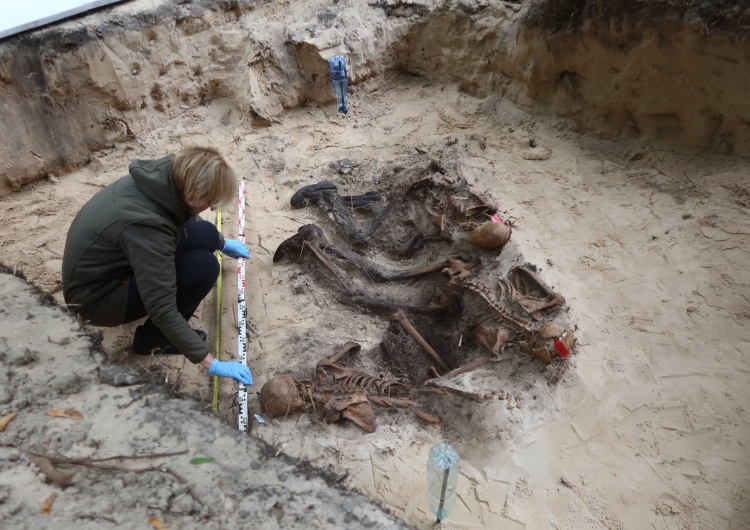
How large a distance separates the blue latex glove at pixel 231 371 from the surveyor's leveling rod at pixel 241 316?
19cm

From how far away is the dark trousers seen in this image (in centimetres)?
331

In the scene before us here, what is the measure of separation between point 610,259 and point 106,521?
3.48 meters

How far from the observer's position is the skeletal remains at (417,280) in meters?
3.24

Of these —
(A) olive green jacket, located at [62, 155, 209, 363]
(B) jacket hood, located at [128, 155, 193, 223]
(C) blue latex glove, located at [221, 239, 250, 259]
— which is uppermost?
(B) jacket hood, located at [128, 155, 193, 223]

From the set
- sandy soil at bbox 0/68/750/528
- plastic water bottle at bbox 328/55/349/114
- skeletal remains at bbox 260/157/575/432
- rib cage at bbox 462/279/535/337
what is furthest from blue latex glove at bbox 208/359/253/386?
plastic water bottle at bbox 328/55/349/114

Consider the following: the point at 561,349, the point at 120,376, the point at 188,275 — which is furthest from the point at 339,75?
the point at 120,376

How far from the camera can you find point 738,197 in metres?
4.08

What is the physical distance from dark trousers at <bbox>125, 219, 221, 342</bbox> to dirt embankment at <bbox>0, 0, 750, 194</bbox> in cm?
229

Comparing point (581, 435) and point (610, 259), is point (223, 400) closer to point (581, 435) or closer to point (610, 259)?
point (581, 435)

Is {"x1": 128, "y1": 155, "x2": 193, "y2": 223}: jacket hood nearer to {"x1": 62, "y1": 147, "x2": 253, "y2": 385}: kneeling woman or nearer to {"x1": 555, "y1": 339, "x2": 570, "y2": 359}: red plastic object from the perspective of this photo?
{"x1": 62, "y1": 147, "x2": 253, "y2": 385}: kneeling woman

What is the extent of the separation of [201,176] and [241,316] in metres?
1.40

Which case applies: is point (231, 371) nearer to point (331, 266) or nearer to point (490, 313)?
point (331, 266)

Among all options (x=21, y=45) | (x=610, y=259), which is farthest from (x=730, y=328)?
(x=21, y=45)

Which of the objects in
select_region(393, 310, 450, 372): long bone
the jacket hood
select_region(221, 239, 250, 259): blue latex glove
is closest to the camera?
the jacket hood
